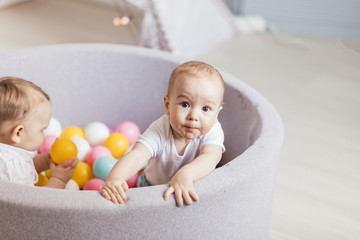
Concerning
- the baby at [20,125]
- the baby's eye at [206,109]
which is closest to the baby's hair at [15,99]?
the baby at [20,125]

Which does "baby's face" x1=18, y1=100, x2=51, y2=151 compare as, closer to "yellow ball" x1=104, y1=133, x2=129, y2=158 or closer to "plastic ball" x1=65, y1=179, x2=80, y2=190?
"plastic ball" x1=65, y1=179, x2=80, y2=190

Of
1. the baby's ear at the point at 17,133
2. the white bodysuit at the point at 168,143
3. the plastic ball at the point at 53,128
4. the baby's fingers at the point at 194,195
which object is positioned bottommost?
the plastic ball at the point at 53,128

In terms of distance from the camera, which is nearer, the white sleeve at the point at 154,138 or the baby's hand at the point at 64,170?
the white sleeve at the point at 154,138

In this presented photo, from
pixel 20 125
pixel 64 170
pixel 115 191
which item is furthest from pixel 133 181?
pixel 115 191

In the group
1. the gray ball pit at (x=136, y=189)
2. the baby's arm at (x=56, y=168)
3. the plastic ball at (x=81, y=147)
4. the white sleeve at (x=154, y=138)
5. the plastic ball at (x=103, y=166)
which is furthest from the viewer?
the plastic ball at (x=81, y=147)

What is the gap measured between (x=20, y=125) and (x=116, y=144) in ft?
1.47

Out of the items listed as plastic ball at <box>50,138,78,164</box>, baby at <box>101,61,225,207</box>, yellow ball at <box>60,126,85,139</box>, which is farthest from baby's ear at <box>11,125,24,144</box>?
yellow ball at <box>60,126,85,139</box>

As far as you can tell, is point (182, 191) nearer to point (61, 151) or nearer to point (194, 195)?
point (194, 195)

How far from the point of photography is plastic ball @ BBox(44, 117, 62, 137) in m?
1.52

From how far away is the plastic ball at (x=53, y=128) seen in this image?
152cm

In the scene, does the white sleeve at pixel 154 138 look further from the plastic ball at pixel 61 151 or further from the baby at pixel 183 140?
the plastic ball at pixel 61 151

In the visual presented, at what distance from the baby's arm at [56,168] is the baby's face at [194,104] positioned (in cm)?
41

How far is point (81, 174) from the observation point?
142 centimetres

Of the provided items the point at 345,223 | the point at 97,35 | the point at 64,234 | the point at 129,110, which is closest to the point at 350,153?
the point at 345,223
